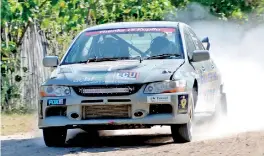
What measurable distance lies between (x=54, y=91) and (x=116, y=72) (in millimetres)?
799

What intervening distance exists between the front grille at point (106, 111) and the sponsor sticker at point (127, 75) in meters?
0.34

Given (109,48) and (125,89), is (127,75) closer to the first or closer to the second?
(125,89)

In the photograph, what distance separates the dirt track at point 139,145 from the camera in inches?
422

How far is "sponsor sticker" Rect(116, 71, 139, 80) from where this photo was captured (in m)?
11.7

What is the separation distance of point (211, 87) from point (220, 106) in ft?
4.13

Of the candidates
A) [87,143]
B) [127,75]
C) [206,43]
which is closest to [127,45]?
[127,75]

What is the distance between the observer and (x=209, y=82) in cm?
1395

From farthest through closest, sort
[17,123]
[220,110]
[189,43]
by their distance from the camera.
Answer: [17,123]
[220,110]
[189,43]

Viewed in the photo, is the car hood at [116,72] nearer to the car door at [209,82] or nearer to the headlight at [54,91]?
the headlight at [54,91]

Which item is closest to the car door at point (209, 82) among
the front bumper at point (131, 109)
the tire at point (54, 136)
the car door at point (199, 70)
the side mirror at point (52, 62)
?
the car door at point (199, 70)

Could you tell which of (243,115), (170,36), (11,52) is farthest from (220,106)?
(11,52)

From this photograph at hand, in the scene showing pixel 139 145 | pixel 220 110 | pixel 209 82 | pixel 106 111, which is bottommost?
pixel 220 110

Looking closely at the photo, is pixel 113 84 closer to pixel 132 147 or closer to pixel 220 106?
pixel 132 147

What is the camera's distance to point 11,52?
1972cm
